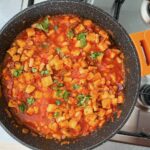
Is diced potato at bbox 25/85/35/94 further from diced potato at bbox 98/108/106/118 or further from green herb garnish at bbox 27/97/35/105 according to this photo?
diced potato at bbox 98/108/106/118

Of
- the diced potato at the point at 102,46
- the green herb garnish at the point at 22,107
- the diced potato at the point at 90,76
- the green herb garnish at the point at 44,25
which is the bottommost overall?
the green herb garnish at the point at 22,107

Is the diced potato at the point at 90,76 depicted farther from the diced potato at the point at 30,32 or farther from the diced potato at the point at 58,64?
the diced potato at the point at 30,32

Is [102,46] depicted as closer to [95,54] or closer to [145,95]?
[95,54]

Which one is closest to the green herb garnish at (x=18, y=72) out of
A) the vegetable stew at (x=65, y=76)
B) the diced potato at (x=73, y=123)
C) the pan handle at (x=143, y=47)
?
the vegetable stew at (x=65, y=76)

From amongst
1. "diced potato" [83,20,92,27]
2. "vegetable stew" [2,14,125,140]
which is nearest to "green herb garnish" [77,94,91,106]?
"vegetable stew" [2,14,125,140]

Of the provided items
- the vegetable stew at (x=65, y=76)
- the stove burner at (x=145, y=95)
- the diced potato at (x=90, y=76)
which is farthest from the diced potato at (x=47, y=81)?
the stove burner at (x=145, y=95)

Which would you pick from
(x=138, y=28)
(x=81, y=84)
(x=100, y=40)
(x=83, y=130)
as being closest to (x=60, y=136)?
(x=83, y=130)

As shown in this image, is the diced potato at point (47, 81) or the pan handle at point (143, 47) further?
the pan handle at point (143, 47)

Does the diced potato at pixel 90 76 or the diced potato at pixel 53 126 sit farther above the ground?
the diced potato at pixel 90 76
